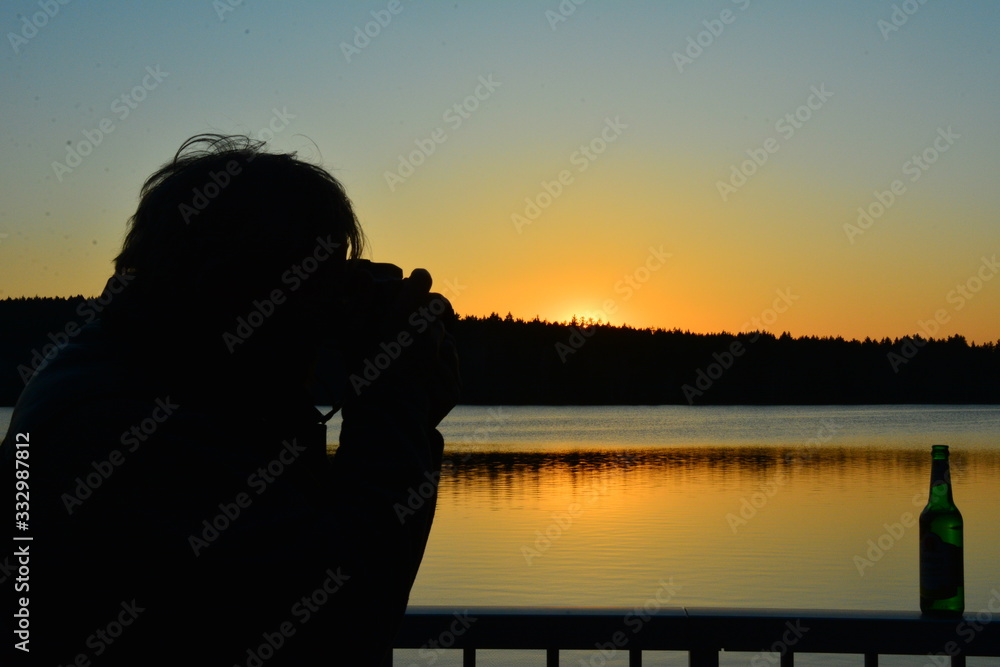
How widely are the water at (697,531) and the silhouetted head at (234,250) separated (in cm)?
542

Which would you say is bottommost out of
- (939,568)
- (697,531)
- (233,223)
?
(939,568)

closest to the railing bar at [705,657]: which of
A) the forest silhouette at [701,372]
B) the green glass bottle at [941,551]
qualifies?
the green glass bottle at [941,551]

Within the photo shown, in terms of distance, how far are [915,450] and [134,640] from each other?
130 ft

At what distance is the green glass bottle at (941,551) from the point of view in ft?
6.44

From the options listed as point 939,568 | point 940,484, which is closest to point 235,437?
point 939,568

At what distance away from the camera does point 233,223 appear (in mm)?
952

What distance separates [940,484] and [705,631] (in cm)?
70

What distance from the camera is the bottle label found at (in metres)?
1.97

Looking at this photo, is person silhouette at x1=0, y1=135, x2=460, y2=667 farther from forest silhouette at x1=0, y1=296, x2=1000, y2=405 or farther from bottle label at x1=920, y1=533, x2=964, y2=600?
forest silhouette at x1=0, y1=296, x2=1000, y2=405

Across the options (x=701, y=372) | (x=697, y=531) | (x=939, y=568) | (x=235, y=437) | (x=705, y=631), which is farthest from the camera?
(x=701, y=372)

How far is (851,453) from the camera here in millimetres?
36938

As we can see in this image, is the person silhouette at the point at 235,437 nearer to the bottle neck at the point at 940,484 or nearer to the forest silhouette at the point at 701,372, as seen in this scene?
the bottle neck at the point at 940,484

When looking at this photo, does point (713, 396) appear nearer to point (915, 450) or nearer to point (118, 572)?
point (915, 450)

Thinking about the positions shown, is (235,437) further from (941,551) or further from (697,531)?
(697,531)
